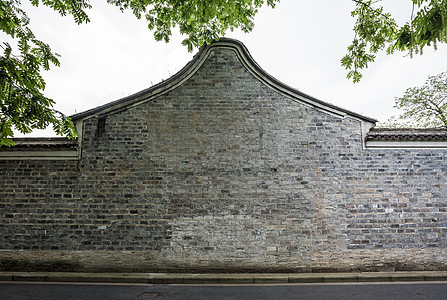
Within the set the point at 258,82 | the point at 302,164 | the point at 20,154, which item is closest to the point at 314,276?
the point at 302,164

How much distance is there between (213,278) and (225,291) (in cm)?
70

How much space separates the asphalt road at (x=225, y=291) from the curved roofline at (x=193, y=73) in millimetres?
4334

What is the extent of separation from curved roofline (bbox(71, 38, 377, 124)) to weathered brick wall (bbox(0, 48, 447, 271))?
189 mm

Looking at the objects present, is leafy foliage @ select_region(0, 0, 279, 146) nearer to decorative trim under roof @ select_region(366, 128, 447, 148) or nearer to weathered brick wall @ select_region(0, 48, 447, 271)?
weathered brick wall @ select_region(0, 48, 447, 271)

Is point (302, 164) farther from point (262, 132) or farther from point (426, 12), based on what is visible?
point (426, 12)

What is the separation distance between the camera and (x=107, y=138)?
754cm

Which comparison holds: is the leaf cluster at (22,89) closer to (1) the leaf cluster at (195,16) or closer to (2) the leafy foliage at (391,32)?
(1) the leaf cluster at (195,16)

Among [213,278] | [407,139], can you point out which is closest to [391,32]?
[407,139]

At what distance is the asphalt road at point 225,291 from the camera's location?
17.7ft

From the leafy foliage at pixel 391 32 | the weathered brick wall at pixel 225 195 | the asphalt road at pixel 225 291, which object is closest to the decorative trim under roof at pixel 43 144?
the weathered brick wall at pixel 225 195

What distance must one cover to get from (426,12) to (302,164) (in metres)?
4.45

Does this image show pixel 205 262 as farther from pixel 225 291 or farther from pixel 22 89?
pixel 22 89

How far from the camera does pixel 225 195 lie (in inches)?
283

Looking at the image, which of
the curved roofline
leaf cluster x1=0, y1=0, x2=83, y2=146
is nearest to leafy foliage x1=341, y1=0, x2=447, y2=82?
the curved roofline
